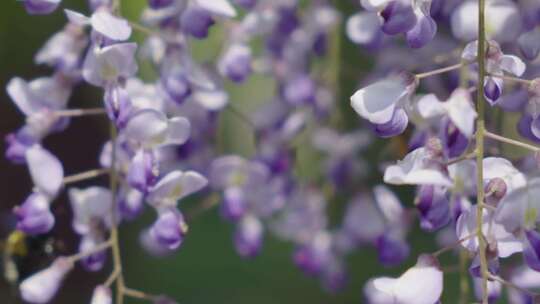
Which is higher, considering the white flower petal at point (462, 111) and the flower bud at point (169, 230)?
the white flower petal at point (462, 111)

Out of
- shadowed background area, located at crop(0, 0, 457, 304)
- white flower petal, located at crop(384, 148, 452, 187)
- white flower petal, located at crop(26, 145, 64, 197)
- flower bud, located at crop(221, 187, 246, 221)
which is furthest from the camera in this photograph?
shadowed background area, located at crop(0, 0, 457, 304)

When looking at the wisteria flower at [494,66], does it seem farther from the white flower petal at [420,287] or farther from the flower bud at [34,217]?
the flower bud at [34,217]

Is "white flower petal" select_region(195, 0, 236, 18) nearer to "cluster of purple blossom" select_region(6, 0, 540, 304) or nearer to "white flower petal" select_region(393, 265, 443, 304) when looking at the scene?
"cluster of purple blossom" select_region(6, 0, 540, 304)

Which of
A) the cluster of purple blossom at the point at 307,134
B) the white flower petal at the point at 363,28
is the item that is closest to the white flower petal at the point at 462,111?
the cluster of purple blossom at the point at 307,134

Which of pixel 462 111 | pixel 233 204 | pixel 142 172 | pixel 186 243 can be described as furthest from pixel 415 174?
pixel 186 243

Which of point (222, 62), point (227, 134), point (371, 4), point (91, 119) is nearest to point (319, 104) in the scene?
point (222, 62)

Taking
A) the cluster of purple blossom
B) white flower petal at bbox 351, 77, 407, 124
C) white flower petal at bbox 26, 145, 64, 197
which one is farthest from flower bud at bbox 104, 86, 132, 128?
white flower petal at bbox 351, 77, 407, 124
